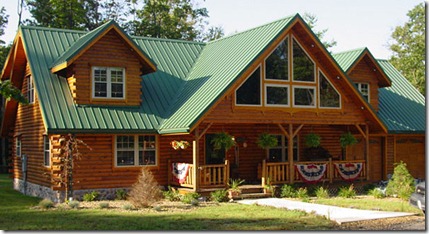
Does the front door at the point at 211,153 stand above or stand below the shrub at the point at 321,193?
above

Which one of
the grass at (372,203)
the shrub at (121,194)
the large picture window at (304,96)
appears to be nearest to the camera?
the grass at (372,203)

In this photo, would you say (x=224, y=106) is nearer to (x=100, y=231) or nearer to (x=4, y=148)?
(x=100, y=231)

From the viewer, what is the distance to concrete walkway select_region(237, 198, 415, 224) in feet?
52.0

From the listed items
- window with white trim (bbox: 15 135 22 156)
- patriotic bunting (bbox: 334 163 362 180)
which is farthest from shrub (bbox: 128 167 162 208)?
window with white trim (bbox: 15 135 22 156)

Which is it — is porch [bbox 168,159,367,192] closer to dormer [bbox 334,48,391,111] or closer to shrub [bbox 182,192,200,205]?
shrub [bbox 182,192,200,205]

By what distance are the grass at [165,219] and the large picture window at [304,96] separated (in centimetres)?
535

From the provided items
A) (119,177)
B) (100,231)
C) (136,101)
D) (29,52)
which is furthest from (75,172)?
(100,231)

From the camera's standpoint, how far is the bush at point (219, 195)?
20156 millimetres

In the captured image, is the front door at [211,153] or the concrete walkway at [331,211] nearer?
the concrete walkway at [331,211]

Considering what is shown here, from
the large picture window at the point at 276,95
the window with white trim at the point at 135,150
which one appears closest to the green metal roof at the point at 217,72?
the window with white trim at the point at 135,150

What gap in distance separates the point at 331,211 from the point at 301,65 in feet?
22.9

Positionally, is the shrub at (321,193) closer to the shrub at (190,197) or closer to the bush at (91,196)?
the shrub at (190,197)

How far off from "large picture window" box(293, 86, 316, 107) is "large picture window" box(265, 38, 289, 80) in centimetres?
70

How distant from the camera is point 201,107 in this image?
20.0 metres
